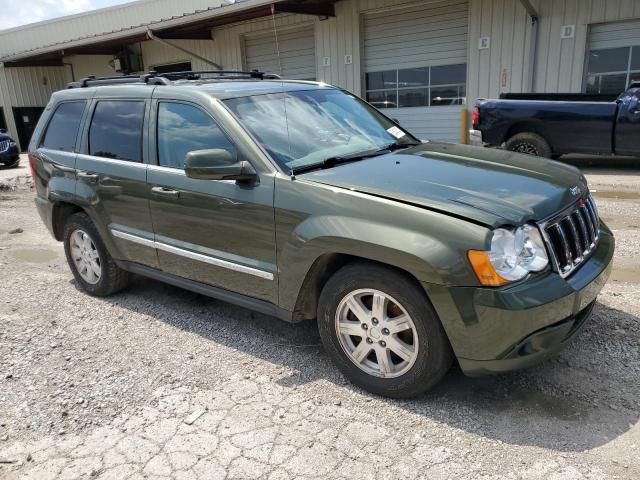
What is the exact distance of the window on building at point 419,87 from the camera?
46.4 feet

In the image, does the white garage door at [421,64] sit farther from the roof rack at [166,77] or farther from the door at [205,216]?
the door at [205,216]

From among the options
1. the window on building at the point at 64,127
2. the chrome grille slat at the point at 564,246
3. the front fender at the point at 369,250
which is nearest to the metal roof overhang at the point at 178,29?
the window on building at the point at 64,127

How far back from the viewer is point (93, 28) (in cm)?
2462

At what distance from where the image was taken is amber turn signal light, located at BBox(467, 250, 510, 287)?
2.64 m

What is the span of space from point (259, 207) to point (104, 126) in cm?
198

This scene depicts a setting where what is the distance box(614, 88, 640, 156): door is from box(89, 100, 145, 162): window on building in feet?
28.5

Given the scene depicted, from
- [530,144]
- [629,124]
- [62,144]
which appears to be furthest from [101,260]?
[629,124]

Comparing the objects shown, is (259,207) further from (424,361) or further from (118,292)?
(118,292)

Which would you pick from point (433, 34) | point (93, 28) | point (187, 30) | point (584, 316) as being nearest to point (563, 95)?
point (433, 34)

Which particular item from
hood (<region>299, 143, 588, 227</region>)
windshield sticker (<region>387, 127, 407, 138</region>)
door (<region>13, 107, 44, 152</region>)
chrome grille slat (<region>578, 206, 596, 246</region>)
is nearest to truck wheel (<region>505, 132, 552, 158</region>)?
windshield sticker (<region>387, 127, 407, 138</region>)

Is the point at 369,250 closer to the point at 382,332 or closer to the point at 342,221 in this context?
the point at 342,221

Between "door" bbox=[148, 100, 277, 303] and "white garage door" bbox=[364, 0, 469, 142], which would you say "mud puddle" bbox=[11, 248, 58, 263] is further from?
"white garage door" bbox=[364, 0, 469, 142]

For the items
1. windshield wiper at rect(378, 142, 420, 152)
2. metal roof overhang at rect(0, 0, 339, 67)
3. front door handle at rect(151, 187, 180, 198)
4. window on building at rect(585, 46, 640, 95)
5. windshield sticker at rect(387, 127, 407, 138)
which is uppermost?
metal roof overhang at rect(0, 0, 339, 67)

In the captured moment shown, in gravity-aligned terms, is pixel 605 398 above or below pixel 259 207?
below
